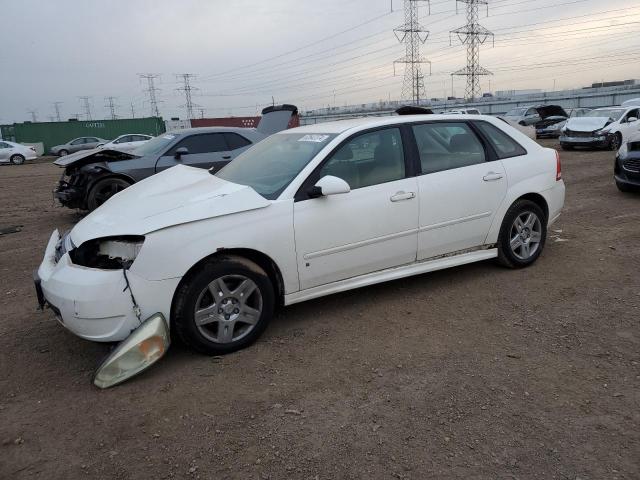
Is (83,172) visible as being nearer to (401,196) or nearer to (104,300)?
(104,300)

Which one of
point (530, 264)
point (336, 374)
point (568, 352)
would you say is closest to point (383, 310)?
point (336, 374)

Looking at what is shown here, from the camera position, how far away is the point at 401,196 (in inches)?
166

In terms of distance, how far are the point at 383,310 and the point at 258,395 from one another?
154cm

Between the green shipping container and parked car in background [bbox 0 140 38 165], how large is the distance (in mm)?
11257

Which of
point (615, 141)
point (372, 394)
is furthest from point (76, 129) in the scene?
point (372, 394)

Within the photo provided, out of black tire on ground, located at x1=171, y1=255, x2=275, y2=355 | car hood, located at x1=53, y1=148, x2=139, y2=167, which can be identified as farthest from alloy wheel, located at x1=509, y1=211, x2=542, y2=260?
car hood, located at x1=53, y1=148, x2=139, y2=167

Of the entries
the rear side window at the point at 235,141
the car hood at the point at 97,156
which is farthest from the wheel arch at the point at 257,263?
the car hood at the point at 97,156

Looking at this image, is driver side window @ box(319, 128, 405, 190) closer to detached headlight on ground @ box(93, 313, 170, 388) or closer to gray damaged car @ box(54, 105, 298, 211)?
detached headlight on ground @ box(93, 313, 170, 388)

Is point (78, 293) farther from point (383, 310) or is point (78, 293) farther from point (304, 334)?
point (383, 310)

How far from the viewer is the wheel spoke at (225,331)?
3572mm

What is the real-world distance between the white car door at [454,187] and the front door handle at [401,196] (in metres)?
0.11

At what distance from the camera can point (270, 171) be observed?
4219 mm

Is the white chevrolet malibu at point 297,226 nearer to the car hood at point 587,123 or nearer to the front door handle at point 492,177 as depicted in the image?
the front door handle at point 492,177

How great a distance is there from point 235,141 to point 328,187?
19.7 ft
